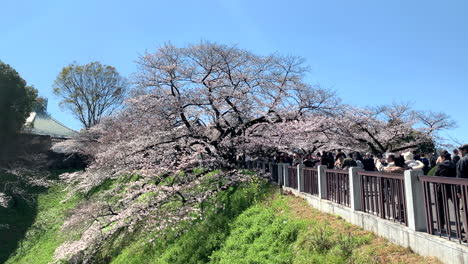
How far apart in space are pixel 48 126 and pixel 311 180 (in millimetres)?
41286

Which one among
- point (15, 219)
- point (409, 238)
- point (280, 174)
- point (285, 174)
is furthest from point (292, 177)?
point (15, 219)

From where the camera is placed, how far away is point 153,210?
42.3 feet

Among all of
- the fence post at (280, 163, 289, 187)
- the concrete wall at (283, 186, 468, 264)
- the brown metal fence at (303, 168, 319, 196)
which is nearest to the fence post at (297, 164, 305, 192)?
the brown metal fence at (303, 168, 319, 196)

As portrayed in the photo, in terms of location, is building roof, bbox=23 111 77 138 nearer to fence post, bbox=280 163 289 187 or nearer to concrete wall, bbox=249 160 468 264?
fence post, bbox=280 163 289 187

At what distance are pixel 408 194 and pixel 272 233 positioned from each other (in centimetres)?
377

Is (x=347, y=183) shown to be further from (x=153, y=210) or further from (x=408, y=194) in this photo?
(x=153, y=210)

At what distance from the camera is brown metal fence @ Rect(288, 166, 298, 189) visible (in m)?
12.3

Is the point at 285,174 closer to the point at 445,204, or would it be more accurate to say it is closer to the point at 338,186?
the point at 338,186

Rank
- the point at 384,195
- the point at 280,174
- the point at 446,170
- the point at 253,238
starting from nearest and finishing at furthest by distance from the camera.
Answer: the point at 446,170
the point at 384,195
the point at 253,238
the point at 280,174

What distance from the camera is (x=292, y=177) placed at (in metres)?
12.6

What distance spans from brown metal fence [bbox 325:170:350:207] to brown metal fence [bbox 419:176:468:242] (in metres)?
2.81

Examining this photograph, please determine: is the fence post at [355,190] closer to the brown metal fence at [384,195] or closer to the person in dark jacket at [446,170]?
the brown metal fence at [384,195]

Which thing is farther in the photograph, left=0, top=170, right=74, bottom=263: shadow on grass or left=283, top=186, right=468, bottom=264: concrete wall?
left=0, top=170, right=74, bottom=263: shadow on grass

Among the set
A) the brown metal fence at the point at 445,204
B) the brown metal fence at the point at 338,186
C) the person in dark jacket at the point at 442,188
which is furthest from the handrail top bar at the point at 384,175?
the brown metal fence at the point at 338,186
